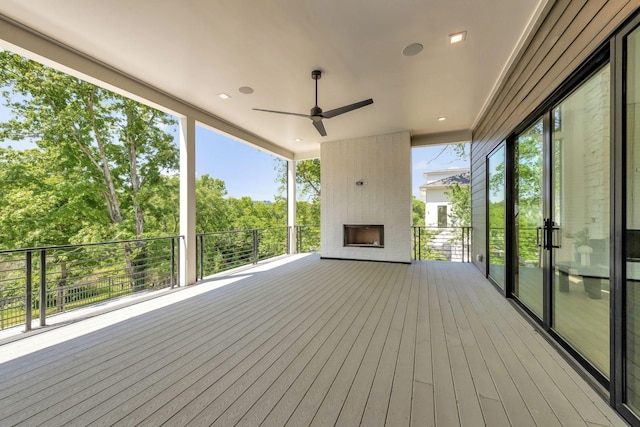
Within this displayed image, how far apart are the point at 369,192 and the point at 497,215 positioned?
2.72 meters

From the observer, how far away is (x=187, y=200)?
4090mm

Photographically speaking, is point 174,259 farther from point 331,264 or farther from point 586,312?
point 586,312

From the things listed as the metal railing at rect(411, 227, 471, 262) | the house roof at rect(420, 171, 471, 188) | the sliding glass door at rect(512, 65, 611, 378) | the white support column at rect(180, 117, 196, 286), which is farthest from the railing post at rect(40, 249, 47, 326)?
the house roof at rect(420, 171, 471, 188)

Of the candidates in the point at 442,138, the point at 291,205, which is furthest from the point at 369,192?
the point at 291,205

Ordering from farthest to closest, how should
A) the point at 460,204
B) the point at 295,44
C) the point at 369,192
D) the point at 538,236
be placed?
the point at 460,204, the point at 369,192, the point at 295,44, the point at 538,236

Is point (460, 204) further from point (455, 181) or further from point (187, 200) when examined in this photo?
point (187, 200)

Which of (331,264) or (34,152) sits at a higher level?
(34,152)

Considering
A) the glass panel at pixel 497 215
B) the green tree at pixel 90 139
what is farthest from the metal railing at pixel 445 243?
the green tree at pixel 90 139

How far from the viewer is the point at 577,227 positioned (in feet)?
5.98

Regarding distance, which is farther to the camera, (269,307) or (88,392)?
(269,307)

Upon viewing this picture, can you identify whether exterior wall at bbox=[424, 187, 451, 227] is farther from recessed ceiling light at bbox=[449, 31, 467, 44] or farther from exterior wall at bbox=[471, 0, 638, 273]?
recessed ceiling light at bbox=[449, 31, 467, 44]

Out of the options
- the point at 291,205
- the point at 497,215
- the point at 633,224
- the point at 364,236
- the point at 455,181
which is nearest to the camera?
the point at 633,224

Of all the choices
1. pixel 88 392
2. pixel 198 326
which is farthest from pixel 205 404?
pixel 198 326

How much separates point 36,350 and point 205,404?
5.88 ft
